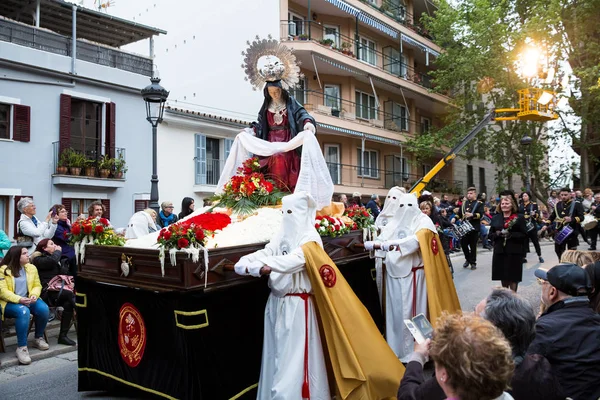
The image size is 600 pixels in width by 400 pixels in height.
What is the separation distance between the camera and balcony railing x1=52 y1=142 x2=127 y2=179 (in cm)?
1546

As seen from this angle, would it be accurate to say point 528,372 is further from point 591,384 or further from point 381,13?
point 381,13

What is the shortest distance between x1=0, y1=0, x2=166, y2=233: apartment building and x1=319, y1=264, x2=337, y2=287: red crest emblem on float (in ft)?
41.2

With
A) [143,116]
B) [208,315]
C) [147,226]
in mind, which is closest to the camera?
[208,315]

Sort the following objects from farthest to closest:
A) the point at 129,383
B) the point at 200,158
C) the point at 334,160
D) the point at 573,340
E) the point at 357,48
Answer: the point at 357,48, the point at 334,160, the point at 200,158, the point at 129,383, the point at 573,340

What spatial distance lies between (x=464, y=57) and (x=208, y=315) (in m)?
22.8

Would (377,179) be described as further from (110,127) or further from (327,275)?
(327,275)

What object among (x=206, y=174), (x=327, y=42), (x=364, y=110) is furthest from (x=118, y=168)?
(x=364, y=110)

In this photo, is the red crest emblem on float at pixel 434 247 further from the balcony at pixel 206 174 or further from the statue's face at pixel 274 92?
the balcony at pixel 206 174

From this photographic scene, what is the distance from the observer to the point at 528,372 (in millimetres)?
2758

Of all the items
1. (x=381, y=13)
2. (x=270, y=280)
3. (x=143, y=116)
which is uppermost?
(x=381, y=13)

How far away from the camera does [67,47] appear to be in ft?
52.3

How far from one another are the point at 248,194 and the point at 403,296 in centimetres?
208

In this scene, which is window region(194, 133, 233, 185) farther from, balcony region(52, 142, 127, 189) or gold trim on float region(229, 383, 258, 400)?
gold trim on float region(229, 383, 258, 400)

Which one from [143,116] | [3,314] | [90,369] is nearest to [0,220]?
[143,116]
